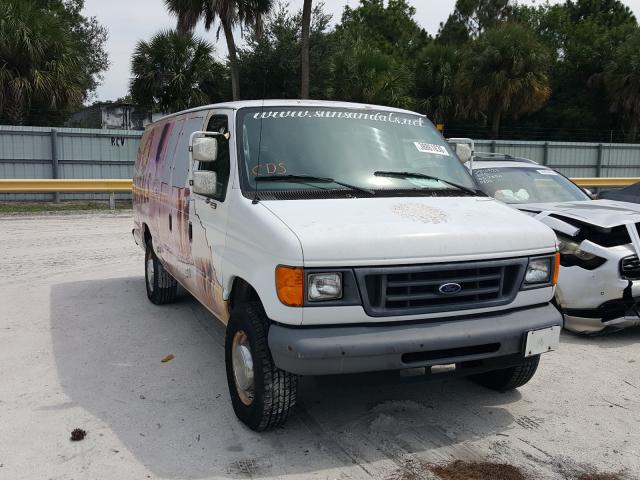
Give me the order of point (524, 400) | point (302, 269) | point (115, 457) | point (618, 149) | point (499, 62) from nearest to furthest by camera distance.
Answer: point (302, 269) < point (115, 457) < point (524, 400) < point (618, 149) < point (499, 62)

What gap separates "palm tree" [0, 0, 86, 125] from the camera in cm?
1953

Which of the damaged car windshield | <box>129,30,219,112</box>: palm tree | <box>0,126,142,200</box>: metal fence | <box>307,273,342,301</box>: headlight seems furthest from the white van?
<box>129,30,219,112</box>: palm tree

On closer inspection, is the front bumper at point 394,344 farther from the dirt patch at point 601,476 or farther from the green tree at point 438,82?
the green tree at point 438,82

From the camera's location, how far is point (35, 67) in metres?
20.0

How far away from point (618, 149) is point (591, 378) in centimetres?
2274

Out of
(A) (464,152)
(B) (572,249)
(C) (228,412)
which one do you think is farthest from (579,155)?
(C) (228,412)

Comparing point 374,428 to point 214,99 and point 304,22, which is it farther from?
point 214,99

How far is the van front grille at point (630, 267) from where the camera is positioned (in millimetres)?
5766

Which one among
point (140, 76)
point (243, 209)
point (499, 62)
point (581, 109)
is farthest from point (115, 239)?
point (581, 109)

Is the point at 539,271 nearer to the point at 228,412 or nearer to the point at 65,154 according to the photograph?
the point at 228,412

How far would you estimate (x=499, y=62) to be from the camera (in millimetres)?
29594

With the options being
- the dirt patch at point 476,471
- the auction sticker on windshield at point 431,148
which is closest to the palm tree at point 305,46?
the auction sticker on windshield at point 431,148

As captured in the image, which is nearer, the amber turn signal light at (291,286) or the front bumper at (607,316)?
the amber turn signal light at (291,286)

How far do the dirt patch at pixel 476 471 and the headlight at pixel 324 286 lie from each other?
1132 mm
